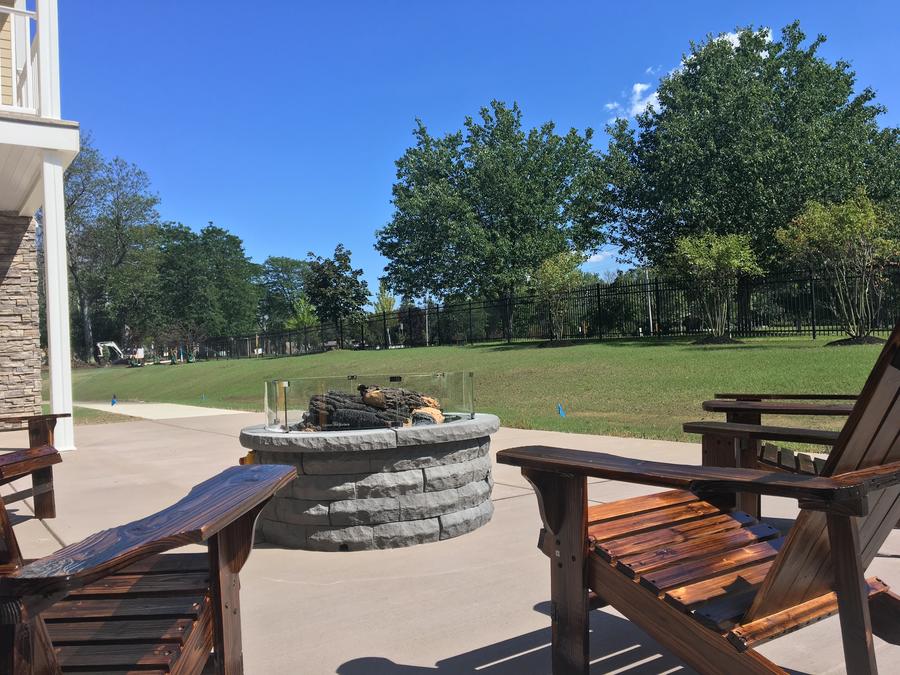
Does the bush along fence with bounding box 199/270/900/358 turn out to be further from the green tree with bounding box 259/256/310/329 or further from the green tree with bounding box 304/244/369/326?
the green tree with bounding box 259/256/310/329

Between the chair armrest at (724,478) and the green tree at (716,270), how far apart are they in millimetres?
16902

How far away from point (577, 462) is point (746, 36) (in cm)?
2958

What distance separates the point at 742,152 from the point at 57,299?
21.4 m

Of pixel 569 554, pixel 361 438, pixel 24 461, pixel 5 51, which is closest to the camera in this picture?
pixel 569 554

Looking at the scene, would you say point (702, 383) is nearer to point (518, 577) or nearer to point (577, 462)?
point (518, 577)

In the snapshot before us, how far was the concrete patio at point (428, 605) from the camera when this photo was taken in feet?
8.90

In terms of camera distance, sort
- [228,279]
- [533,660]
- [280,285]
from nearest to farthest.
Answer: [533,660]
[228,279]
[280,285]

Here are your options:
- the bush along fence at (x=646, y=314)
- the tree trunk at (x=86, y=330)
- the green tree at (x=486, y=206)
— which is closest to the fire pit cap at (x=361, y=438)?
the bush along fence at (x=646, y=314)

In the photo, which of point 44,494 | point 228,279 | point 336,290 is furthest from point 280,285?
point 44,494

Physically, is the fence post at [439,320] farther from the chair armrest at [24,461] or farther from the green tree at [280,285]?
the green tree at [280,285]

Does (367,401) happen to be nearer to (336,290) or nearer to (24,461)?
(24,461)

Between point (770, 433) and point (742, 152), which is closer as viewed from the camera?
point (770, 433)

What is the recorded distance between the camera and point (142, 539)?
4.81ft

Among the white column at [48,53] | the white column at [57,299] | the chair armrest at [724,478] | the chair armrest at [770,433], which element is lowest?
the chair armrest at [770,433]
